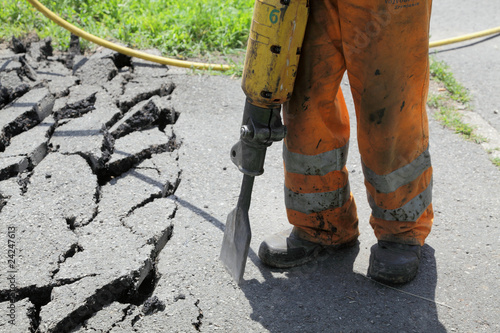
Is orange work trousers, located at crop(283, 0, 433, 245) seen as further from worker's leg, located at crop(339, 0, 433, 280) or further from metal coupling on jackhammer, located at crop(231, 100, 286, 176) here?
metal coupling on jackhammer, located at crop(231, 100, 286, 176)

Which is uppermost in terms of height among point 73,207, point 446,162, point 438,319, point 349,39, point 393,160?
A: point 349,39

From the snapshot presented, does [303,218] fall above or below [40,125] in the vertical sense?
above

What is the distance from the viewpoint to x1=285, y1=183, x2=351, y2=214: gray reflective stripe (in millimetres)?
2293

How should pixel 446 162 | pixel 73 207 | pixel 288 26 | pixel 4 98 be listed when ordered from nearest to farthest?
pixel 288 26 < pixel 73 207 < pixel 446 162 < pixel 4 98

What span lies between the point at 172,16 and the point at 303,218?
328 centimetres

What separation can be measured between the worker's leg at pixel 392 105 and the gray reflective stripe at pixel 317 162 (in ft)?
0.38

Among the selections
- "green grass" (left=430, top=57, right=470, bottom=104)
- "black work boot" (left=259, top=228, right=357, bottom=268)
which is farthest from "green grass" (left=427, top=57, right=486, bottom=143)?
"black work boot" (left=259, top=228, right=357, bottom=268)

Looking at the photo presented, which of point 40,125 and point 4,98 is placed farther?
point 4,98

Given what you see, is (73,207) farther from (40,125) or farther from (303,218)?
(303,218)

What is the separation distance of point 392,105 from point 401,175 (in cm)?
33

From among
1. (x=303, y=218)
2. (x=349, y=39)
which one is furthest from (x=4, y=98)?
(x=349, y=39)

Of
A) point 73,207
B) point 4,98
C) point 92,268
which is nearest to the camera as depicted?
point 92,268

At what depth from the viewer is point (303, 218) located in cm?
236

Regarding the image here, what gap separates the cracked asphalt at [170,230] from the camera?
2.10 m
